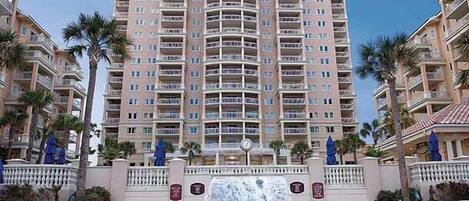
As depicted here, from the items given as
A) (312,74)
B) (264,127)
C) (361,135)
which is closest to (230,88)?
(264,127)

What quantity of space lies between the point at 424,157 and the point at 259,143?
34.6m

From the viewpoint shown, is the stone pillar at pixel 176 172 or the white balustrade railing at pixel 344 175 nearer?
the stone pillar at pixel 176 172

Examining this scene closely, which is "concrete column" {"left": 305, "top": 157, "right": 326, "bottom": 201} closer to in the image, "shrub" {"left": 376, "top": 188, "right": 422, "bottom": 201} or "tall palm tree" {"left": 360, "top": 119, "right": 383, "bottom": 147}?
"shrub" {"left": 376, "top": 188, "right": 422, "bottom": 201}

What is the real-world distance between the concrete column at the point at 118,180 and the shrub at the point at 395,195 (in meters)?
→ 13.4

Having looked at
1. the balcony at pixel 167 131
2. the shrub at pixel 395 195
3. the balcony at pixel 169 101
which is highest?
the balcony at pixel 169 101

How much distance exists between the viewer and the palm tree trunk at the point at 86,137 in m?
19.3

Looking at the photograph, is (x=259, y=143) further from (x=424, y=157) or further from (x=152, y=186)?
(x=152, y=186)

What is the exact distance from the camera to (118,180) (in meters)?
20.8

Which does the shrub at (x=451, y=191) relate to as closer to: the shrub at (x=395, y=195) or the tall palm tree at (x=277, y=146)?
the shrub at (x=395, y=195)

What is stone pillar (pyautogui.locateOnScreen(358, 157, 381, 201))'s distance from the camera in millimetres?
20828

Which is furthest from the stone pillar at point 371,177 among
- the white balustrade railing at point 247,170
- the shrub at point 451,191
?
the white balustrade railing at point 247,170

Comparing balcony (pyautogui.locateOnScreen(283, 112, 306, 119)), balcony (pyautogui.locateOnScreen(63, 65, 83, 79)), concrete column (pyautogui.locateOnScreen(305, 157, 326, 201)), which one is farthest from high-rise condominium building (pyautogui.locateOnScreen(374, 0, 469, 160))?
balcony (pyautogui.locateOnScreen(63, 65, 83, 79))

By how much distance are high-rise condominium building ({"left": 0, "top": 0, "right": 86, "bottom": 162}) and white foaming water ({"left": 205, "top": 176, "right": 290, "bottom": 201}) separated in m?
31.8

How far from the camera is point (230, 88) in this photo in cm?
6625
